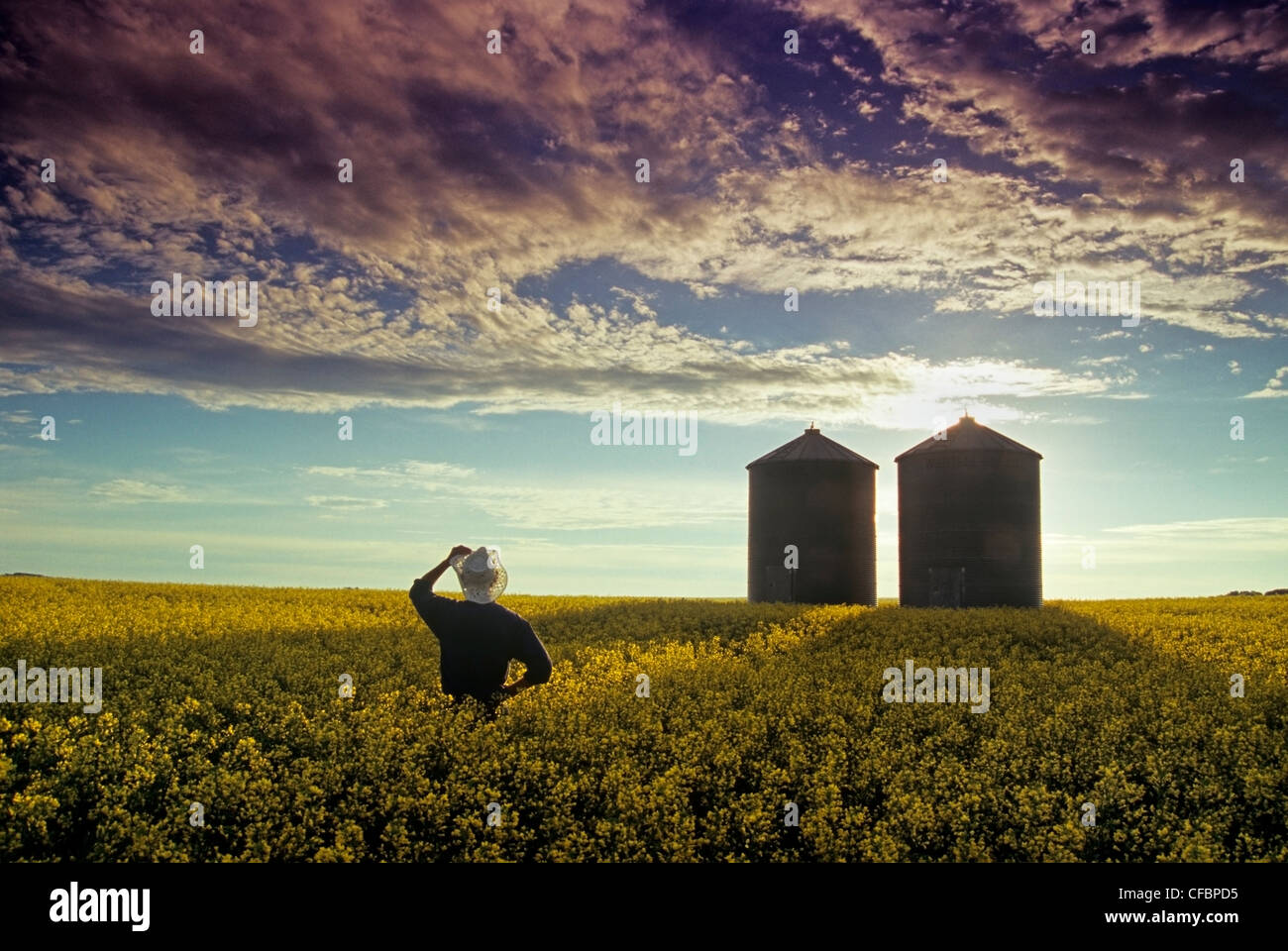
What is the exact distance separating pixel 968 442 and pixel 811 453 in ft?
17.1

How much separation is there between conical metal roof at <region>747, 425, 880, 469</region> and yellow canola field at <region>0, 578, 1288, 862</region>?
14.0 metres

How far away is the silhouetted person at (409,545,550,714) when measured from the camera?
8.16 meters

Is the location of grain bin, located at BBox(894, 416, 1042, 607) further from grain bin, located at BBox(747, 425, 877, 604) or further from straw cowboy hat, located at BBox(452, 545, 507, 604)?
straw cowboy hat, located at BBox(452, 545, 507, 604)

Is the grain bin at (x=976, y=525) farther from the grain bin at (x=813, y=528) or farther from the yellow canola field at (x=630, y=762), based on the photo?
the yellow canola field at (x=630, y=762)

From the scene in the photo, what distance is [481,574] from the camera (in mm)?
8133

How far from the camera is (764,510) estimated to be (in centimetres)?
3008

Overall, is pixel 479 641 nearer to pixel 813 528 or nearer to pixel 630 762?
pixel 630 762

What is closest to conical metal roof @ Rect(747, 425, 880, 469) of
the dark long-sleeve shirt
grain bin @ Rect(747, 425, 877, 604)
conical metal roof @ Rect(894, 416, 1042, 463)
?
grain bin @ Rect(747, 425, 877, 604)

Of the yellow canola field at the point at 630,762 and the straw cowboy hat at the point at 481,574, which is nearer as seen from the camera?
the yellow canola field at the point at 630,762

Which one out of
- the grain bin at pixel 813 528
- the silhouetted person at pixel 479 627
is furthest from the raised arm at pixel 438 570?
the grain bin at pixel 813 528

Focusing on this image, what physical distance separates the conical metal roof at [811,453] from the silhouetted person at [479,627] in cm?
2239

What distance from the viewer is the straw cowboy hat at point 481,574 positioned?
811cm
